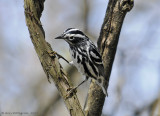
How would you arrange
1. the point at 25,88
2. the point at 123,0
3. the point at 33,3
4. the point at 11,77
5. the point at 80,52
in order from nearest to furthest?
the point at 33,3
the point at 123,0
the point at 80,52
the point at 25,88
the point at 11,77

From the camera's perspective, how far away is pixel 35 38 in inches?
166

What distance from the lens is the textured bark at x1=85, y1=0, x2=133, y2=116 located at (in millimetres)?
5043

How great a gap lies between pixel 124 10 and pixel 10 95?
4.90m

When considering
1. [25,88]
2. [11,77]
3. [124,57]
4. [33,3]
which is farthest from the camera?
[11,77]

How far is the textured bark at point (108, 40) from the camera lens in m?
5.04

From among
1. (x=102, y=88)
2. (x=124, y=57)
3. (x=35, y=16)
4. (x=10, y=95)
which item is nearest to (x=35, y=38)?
(x=35, y=16)

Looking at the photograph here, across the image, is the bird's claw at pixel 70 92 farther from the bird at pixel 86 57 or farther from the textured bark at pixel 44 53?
the bird at pixel 86 57

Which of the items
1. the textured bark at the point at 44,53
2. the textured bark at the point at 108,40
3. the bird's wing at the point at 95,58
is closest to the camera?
the textured bark at the point at 44,53

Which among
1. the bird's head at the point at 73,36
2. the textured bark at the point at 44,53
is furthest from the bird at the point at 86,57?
the textured bark at the point at 44,53

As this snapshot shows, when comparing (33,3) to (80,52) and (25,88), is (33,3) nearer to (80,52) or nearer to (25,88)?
(80,52)

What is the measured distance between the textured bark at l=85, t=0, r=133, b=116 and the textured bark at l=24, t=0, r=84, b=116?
3.34ft

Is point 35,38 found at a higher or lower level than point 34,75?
higher

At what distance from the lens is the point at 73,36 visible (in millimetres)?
5094

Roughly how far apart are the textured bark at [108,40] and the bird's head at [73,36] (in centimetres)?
28
